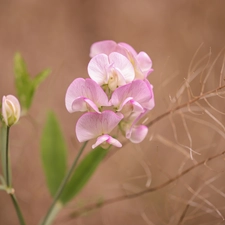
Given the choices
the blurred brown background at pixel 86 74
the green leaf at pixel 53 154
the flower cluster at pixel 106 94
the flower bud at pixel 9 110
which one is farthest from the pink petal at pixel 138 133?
the blurred brown background at pixel 86 74

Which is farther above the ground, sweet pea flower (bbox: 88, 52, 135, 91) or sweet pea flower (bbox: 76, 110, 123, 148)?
sweet pea flower (bbox: 88, 52, 135, 91)

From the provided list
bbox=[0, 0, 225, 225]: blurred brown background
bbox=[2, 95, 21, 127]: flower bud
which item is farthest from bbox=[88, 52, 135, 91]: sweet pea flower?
bbox=[0, 0, 225, 225]: blurred brown background

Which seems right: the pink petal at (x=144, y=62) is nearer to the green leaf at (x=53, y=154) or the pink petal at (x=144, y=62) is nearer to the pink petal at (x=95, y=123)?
the pink petal at (x=95, y=123)

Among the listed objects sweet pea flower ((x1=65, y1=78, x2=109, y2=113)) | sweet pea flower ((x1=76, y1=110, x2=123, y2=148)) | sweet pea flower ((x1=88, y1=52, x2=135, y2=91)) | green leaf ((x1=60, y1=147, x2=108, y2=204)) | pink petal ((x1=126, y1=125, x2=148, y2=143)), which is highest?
sweet pea flower ((x1=88, y1=52, x2=135, y2=91))

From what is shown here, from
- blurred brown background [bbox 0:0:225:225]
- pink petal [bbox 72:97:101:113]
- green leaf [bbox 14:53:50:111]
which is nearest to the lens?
pink petal [bbox 72:97:101:113]

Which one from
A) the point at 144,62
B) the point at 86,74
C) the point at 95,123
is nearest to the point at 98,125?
the point at 95,123

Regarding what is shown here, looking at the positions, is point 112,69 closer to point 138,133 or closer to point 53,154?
point 138,133

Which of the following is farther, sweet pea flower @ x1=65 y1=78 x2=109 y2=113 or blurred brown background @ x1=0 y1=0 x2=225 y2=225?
blurred brown background @ x1=0 y1=0 x2=225 y2=225

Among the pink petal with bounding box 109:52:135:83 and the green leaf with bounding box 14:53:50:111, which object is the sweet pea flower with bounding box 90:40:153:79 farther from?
the green leaf with bounding box 14:53:50:111
